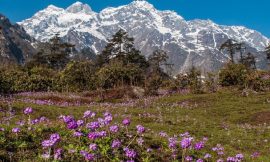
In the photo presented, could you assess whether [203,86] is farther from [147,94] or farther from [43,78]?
[43,78]

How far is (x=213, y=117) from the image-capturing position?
30.0 m

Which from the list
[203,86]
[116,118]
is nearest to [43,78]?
[203,86]

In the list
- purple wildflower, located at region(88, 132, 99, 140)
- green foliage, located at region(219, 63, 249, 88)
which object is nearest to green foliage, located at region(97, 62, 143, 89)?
green foliage, located at region(219, 63, 249, 88)

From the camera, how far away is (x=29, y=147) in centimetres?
1055

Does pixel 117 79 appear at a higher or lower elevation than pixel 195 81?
higher

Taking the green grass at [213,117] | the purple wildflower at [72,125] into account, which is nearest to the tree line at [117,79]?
the green grass at [213,117]

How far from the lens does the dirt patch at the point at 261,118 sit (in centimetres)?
2755

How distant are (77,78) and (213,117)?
1197 inches

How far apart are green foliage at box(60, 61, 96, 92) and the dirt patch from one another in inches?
1171

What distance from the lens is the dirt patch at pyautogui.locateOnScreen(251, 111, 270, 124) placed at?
90.4 ft

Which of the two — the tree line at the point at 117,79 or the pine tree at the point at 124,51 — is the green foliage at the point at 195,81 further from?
the pine tree at the point at 124,51

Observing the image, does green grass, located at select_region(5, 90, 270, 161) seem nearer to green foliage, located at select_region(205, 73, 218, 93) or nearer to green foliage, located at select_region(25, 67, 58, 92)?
green foliage, located at select_region(205, 73, 218, 93)

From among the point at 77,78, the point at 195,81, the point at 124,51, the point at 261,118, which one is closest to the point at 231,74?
the point at 195,81

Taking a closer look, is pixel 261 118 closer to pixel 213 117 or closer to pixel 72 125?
pixel 213 117
